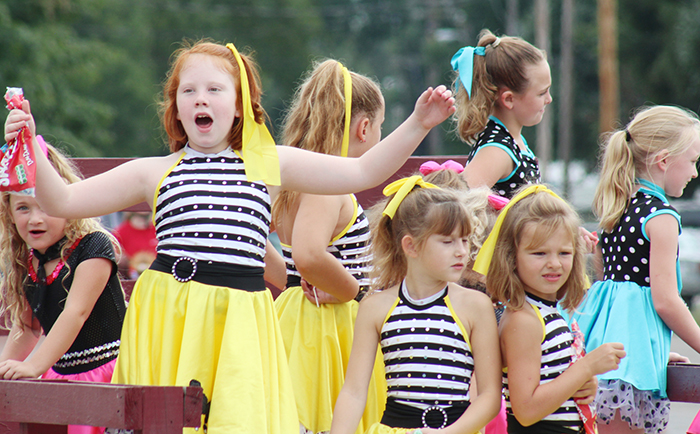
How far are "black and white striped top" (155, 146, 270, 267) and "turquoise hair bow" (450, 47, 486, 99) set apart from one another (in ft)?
3.57

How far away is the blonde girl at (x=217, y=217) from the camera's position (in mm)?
2273

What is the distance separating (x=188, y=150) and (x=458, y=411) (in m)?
1.17

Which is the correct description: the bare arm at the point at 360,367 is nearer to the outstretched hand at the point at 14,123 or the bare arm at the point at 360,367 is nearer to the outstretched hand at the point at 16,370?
the outstretched hand at the point at 16,370

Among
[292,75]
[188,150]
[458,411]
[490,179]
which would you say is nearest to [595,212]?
[490,179]

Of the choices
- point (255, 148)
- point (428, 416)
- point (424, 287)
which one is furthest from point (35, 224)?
point (428, 416)

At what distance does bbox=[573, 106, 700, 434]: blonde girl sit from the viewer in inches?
111

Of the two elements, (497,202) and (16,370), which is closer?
(16,370)

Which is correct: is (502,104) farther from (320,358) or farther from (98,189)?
(98,189)

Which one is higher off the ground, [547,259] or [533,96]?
[533,96]

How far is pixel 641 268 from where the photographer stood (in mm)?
2945

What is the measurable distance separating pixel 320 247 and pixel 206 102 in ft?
2.05

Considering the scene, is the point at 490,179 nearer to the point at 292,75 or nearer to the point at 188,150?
the point at 188,150

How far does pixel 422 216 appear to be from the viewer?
2416 millimetres

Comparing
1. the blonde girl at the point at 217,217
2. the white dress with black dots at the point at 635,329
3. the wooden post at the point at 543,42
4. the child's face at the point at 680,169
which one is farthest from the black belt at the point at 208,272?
the wooden post at the point at 543,42
